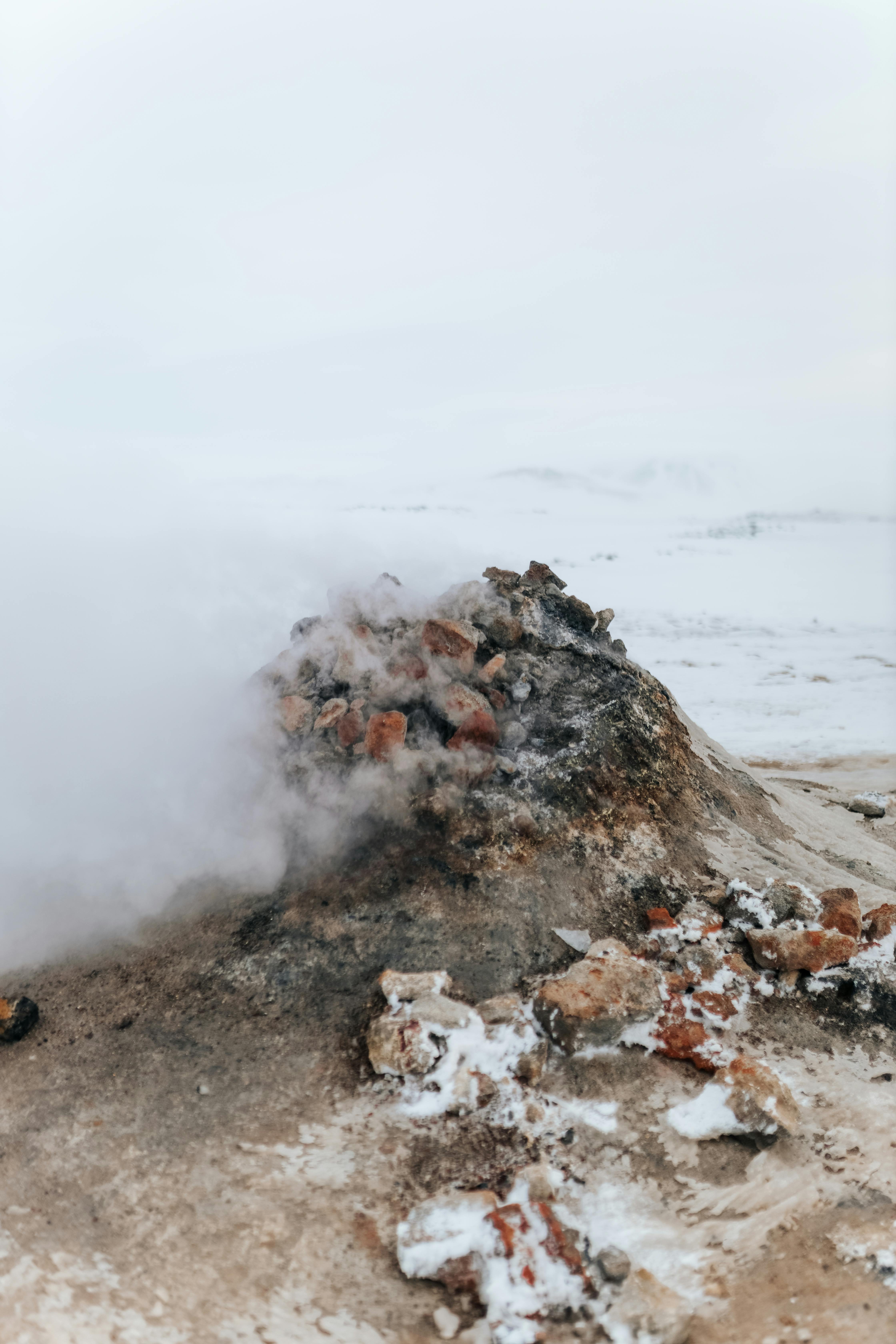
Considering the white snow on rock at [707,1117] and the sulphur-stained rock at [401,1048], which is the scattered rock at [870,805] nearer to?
the white snow on rock at [707,1117]

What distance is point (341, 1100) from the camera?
10.0ft

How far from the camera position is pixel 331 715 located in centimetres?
454

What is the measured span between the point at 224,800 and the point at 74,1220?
2.22m

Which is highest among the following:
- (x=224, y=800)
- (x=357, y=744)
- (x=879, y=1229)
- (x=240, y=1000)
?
(x=357, y=744)

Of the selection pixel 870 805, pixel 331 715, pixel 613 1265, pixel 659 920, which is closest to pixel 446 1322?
pixel 613 1265

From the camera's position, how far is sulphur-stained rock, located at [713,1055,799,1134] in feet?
9.29

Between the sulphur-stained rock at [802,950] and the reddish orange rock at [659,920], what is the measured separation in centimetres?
39

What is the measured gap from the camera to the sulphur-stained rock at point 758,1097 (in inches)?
111

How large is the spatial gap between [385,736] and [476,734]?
51cm

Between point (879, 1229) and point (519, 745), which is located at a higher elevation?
point (519, 745)

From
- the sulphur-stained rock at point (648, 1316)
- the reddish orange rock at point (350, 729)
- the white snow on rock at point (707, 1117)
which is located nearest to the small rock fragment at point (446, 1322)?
the sulphur-stained rock at point (648, 1316)

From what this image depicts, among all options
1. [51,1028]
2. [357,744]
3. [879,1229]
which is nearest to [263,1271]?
[51,1028]

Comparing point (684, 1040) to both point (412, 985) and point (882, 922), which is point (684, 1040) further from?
point (882, 922)

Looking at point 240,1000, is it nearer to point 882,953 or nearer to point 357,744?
point 357,744
